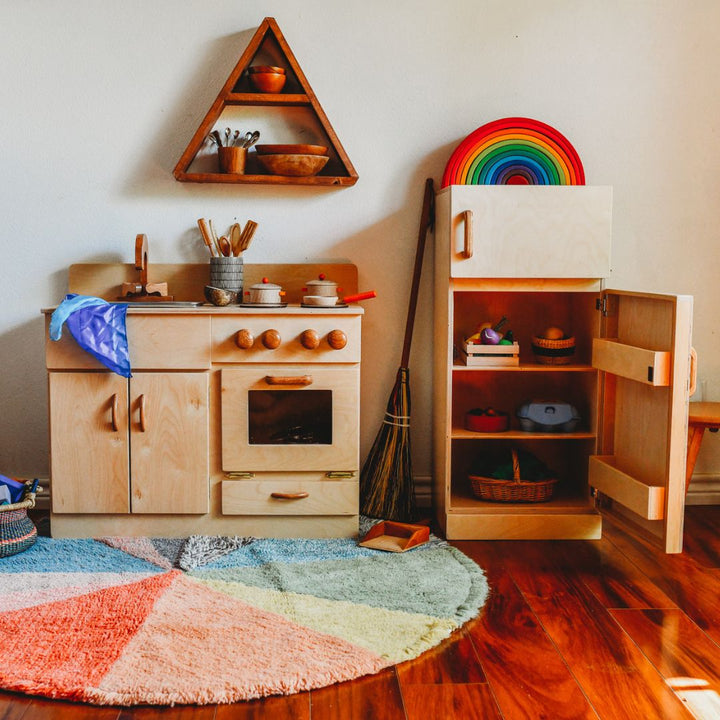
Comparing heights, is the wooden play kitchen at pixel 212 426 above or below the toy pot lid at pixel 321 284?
below

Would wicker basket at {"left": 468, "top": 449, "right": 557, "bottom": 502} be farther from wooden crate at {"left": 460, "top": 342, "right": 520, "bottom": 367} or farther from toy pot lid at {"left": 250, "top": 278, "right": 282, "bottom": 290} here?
toy pot lid at {"left": 250, "top": 278, "right": 282, "bottom": 290}

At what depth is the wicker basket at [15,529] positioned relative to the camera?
9.00 ft

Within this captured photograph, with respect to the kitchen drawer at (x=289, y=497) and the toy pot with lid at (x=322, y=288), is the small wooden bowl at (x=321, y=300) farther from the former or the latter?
the kitchen drawer at (x=289, y=497)

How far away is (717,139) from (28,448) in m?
2.96

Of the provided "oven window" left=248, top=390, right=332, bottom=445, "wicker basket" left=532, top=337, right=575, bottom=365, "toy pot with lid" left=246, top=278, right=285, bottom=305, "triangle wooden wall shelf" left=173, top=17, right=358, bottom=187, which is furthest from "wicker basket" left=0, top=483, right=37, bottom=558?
"wicker basket" left=532, top=337, right=575, bottom=365

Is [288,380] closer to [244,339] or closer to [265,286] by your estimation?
[244,339]

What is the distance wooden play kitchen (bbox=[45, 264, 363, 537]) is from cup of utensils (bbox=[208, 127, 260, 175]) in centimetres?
59

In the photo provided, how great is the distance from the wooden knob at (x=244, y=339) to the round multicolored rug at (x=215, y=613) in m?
0.66

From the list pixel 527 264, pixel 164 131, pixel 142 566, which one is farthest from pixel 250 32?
pixel 142 566

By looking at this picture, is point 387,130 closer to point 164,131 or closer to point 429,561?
point 164,131

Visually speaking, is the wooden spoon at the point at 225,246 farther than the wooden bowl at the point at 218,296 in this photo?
Yes

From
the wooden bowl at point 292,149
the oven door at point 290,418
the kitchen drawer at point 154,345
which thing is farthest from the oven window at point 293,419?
the wooden bowl at point 292,149

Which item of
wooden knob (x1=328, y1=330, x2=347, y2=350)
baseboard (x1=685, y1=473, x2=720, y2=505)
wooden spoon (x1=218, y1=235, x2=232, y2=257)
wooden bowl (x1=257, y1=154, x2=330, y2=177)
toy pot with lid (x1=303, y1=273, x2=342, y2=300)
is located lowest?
baseboard (x1=685, y1=473, x2=720, y2=505)

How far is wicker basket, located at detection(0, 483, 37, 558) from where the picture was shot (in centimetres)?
274
